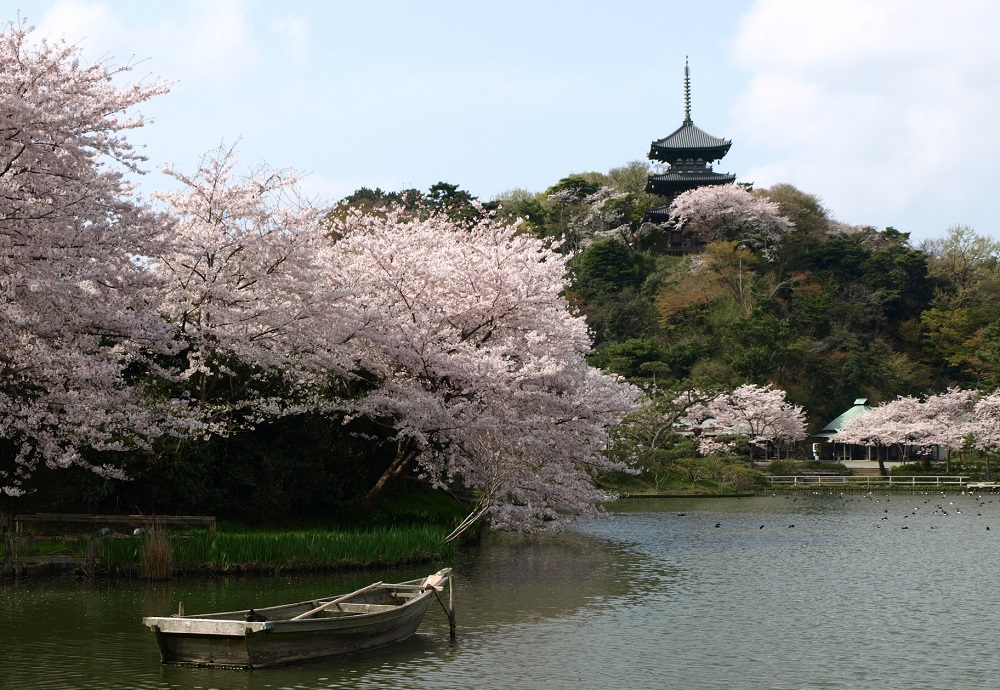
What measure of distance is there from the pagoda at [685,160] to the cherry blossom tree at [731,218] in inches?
190

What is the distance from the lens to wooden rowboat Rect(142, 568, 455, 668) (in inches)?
569

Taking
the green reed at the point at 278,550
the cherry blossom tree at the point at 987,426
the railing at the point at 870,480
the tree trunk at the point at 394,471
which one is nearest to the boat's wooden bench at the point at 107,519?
the green reed at the point at 278,550

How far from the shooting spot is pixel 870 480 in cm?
6209

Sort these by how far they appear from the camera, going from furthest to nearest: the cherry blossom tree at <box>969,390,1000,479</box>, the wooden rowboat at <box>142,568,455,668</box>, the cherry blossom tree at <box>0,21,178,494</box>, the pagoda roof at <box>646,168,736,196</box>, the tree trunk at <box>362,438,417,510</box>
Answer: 1. the pagoda roof at <box>646,168,736,196</box>
2. the cherry blossom tree at <box>969,390,1000,479</box>
3. the tree trunk at <box>362,438,417,510</box>
4. the cherry blossom tree at <box>0,21,178,494</box>
5. the wooden rowboat at <box>142,568,455,668</box>

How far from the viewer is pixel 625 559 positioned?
28797 millimetres

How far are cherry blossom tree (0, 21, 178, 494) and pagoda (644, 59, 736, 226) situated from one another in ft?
261

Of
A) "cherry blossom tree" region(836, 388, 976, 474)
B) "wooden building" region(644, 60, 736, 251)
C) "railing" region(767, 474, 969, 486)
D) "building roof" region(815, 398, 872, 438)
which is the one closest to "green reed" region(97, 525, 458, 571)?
"railing" region(767, 474, 969, 486)

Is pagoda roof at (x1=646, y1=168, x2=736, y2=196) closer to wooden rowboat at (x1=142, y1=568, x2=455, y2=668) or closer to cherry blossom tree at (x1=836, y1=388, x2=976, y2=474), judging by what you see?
cherry blossom tree at (x1=836, y1=388, x2=976, y2=474)

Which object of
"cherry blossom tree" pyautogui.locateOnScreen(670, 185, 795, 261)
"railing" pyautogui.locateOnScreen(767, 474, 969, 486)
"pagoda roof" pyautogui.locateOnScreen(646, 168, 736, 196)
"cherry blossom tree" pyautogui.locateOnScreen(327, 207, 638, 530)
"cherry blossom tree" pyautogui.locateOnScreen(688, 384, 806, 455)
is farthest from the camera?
"pagoda roof" pyautogui.locateOnScreen(646, 168, 736, 196)

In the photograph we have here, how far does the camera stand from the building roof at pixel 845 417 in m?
71.7

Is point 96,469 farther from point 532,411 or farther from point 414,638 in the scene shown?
point 532,411

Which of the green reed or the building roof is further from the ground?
the building roof

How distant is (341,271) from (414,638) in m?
13.0

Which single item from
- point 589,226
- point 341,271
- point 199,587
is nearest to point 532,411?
point 341,271
